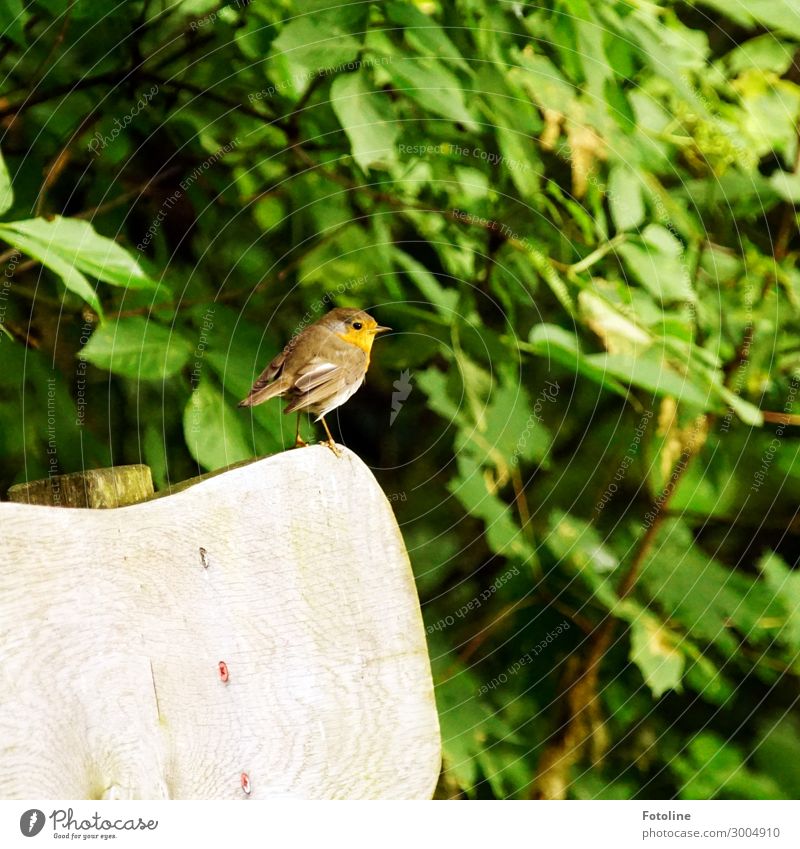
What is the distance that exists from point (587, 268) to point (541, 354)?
0.12 m

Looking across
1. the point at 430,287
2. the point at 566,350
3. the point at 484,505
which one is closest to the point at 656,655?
the point at 484,505

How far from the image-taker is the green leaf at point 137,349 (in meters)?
0.92

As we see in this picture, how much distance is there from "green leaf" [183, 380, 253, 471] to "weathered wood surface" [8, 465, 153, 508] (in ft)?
0.66

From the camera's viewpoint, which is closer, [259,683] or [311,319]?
[259,683]

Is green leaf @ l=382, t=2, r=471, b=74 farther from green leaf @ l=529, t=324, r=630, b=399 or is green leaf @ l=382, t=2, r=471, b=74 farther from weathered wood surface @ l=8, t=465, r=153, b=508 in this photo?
weathered wood surface @ l=8, t=465, r=153, b=508

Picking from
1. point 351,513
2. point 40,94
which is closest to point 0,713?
point 351,513

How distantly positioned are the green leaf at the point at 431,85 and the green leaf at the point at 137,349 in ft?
1.08

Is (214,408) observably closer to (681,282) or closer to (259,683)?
(259,683)

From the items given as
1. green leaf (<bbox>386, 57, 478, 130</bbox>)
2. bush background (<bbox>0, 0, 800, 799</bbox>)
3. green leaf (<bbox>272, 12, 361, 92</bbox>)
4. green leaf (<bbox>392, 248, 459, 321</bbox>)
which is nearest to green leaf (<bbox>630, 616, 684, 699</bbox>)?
bush background (<bbox>0, 0, 800, 799</bbox>)

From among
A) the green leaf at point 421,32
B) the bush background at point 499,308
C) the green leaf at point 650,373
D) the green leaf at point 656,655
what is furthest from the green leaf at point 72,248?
the green leaf at point 656,655

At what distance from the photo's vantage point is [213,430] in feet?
3.07

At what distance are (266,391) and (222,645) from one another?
0.95 ft

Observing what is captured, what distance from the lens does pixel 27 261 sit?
1.01 meters

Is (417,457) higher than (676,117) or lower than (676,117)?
lower
